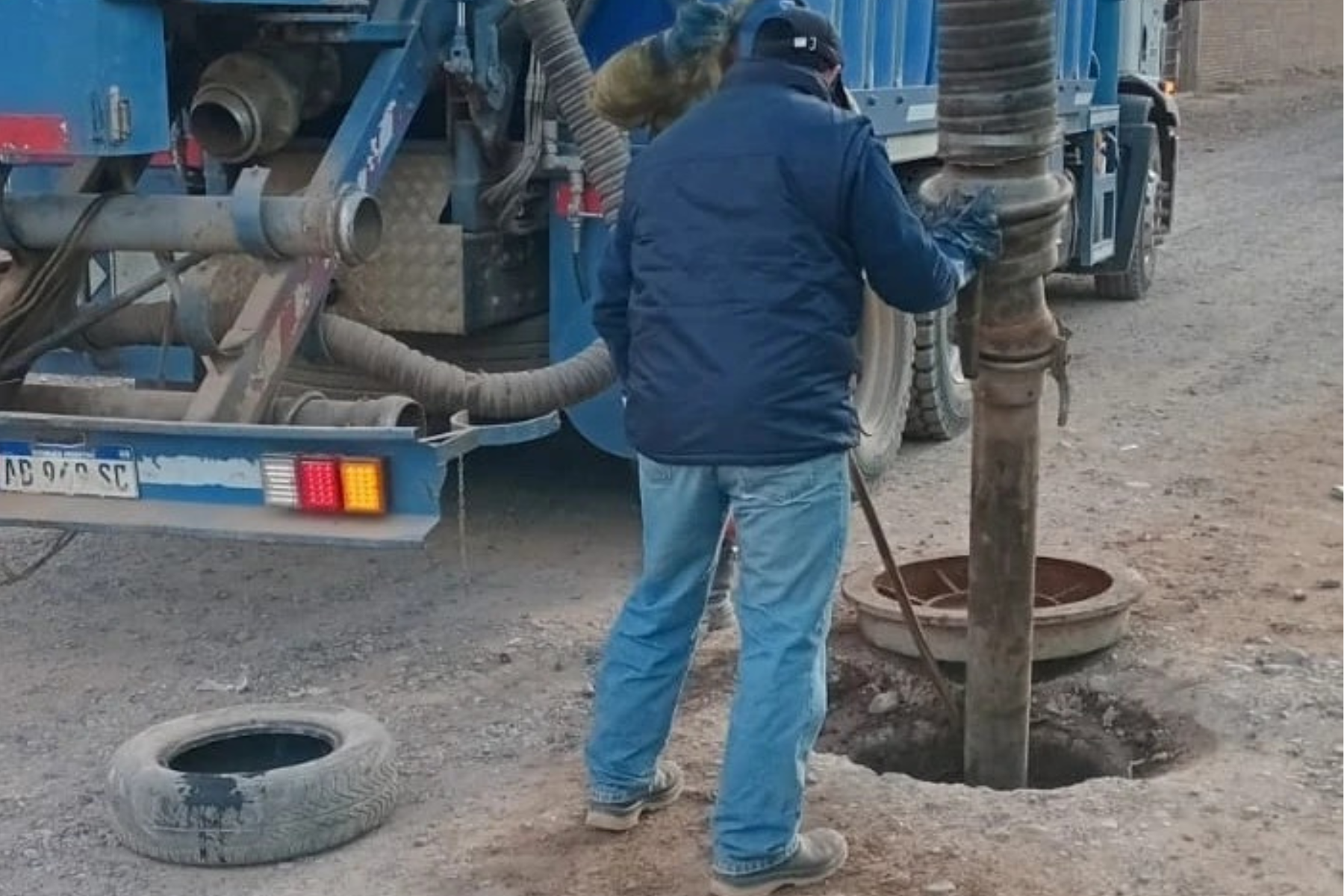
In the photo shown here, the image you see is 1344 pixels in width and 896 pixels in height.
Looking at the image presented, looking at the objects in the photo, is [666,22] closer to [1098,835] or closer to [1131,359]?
[1098,835]

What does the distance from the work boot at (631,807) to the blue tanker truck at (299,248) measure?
902mm

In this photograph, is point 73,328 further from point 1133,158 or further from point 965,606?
point 1133,158

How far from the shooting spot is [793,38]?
4.07 metres

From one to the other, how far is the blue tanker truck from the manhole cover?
104cm

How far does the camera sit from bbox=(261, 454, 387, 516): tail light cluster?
5051mm

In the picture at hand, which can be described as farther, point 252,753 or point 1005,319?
point 252,753

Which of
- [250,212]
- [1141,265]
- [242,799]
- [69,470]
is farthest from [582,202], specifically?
[1141,265]

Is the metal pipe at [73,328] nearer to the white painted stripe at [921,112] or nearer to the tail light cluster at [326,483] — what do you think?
the tail light cluster at [326,483]

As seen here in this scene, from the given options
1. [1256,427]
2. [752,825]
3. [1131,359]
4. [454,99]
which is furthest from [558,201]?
[1131,359]

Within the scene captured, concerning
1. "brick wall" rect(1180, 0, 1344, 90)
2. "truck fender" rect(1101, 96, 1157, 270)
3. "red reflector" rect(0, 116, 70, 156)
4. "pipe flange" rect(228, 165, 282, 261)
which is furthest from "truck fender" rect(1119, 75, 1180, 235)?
"brick wall" rect(1180, 0, 1344, 90)

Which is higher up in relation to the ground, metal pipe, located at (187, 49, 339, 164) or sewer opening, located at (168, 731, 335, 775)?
metal pipe, located at (187, 49, 339, 164)

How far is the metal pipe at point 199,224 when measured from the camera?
5.27 metres

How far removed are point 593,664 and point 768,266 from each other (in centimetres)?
207

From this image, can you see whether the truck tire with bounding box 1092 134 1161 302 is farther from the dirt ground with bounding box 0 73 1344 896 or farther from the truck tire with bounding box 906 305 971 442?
the truck tire with bounding box 906 305 971 442
